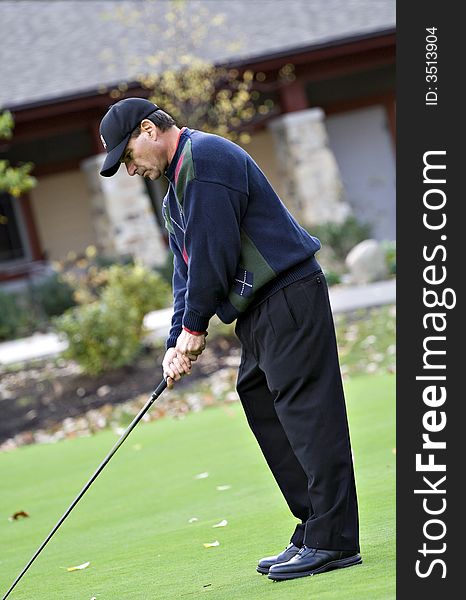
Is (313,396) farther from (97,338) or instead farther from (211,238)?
(97,338)

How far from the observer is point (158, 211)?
71.4 feet

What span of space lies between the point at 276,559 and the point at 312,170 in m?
15.3

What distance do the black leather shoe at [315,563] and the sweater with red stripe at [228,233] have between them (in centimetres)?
93

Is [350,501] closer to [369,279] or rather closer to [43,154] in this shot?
[369,279]

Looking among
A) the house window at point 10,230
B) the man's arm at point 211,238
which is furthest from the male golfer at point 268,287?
the house window at point 10,230

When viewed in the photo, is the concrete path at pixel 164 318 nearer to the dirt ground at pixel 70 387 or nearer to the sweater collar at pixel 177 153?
the dirt ground at pixel 70 387

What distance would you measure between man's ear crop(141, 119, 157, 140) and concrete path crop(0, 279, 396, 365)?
9.22m

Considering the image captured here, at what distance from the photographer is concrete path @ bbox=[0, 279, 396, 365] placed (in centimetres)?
1452

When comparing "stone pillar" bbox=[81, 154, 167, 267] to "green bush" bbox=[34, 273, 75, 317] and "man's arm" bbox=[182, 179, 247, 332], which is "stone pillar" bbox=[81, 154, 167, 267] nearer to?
"green bush" bbox=[34, 273, 75, 317]

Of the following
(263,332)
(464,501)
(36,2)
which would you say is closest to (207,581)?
(263,332)

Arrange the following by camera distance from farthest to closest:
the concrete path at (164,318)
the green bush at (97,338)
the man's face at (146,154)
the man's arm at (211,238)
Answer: the concrete path at (164,318) → the green bush at (97,338) → the man's face at (146,154) → the man's arm at (211,238)

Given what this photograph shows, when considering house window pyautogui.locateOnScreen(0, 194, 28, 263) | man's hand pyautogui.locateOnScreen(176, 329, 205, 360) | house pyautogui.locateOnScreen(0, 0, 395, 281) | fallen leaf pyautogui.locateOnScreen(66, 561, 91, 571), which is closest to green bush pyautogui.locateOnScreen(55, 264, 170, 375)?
house pyautogui.locateOnScreen(0, 0, 395, 281)

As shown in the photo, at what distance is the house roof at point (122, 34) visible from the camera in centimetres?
1902

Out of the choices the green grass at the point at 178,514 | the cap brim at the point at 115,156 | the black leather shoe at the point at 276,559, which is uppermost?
the cap brim at the point at 115,156
